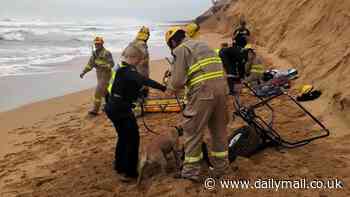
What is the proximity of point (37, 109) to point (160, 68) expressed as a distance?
6920 millimetres

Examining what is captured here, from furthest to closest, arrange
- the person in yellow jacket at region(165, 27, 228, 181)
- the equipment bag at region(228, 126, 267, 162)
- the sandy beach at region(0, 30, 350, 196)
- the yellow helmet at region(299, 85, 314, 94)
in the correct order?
the yellow helmet at region(299, 85, 314, 94)
the equipment bag at region(228, 126, 267, 162)
the sandy beach at region(0, 30, 350, 196)
the person in yellow jacket at region(165, 27, 228, 181)

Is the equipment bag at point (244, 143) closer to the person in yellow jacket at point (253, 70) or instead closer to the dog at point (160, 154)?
the dog at point (160, 154)

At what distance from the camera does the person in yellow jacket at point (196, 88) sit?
18.0ft

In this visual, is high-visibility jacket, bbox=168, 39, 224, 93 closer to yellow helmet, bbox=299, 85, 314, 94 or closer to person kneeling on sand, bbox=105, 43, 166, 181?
person kneeling on sand, bbox=105, 43, 166, 181

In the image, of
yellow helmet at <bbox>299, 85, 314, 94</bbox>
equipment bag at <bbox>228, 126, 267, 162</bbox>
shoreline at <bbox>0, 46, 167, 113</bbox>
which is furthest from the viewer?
shoreline at <bbox>0, 46, 167, 113</bbox>

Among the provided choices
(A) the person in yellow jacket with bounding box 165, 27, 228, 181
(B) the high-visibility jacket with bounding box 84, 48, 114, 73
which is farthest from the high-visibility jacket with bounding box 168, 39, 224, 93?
(B) the high-visibility jacket with bounding box 84, 48, 114, 73

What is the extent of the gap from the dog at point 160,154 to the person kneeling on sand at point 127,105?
0.19m

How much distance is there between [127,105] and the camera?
6.09 m

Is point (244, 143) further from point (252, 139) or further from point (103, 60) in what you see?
point (103, 60)

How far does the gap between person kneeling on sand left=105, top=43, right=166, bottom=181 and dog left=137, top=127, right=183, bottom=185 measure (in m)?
0.19

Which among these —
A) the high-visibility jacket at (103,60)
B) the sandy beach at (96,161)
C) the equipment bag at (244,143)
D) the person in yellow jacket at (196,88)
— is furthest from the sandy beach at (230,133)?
the high-visibility jacket at (103,60)

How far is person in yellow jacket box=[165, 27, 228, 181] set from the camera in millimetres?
5500

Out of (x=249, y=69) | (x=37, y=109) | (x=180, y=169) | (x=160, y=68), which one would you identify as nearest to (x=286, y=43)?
(x=249, y=69)

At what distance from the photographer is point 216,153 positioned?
5.77m
